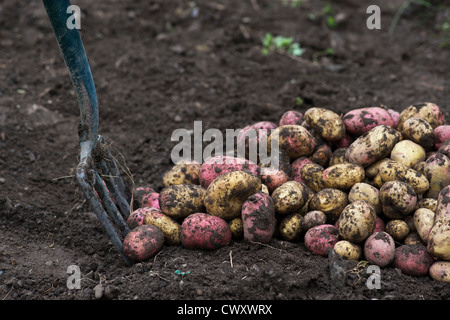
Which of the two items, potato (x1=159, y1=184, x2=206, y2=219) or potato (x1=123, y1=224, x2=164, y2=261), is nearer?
potato (x1=123, y1=224, x2=164, y2=261)

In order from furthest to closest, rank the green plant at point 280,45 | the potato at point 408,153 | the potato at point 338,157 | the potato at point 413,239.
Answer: the green plant at point 280,45 → the potato at point 338,157 → the potato at point 408,153 → the potato at point 413,239

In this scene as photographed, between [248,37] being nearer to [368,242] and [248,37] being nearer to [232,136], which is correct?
[232,136]

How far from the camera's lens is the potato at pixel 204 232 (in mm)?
2504

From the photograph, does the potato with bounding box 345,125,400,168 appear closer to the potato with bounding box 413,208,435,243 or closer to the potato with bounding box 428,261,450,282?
the potato with bounding box 413,208,435,243

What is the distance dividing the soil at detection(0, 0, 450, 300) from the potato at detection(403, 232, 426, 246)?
211 mm

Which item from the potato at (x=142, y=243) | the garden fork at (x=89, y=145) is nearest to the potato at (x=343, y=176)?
the potato at (x=142, y=243)

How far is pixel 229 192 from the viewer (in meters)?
2.54

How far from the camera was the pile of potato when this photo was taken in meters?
2.40

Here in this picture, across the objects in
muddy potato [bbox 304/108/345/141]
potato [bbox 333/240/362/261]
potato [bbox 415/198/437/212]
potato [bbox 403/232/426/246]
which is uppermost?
muddy potato [bbox 304/108/345/141]

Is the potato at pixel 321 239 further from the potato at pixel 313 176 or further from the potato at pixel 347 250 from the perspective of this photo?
the potato at pixel 313 176

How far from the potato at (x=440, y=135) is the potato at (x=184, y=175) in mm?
1499

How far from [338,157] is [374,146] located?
0.93ft

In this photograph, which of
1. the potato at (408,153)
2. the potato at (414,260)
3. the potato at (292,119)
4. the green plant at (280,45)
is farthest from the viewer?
the green plant at (280,45)

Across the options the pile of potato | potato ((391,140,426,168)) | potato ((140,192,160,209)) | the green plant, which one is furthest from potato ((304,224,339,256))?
the green plant
